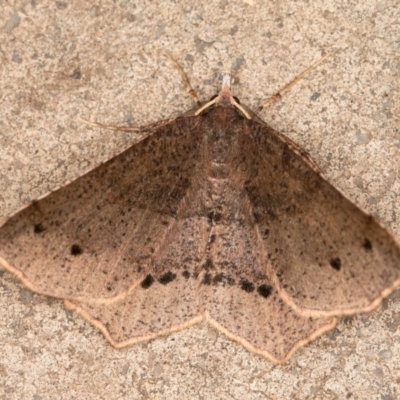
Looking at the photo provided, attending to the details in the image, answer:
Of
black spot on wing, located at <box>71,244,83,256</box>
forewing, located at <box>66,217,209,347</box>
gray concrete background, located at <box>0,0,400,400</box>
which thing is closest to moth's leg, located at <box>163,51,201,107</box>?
gray concrete background, located at <box>0,0,400,400</box>

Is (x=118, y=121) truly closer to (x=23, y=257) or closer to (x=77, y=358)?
(x=23, y=257)

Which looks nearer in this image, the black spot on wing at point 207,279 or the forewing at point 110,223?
the forewing at point 110,223

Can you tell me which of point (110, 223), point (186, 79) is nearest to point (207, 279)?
point (110, 223)

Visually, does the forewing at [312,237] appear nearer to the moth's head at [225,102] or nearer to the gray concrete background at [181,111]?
the moth's head at [225,102]

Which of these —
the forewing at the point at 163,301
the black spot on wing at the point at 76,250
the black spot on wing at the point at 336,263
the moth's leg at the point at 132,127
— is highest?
the moth's leg at the point at 132,127

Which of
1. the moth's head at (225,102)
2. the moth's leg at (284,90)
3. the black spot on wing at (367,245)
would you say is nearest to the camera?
the black spot on wing at (367,245)

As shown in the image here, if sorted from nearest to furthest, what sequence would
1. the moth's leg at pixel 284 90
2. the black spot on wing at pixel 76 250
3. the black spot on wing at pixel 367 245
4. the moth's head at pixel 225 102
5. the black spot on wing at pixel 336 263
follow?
the black spot on wing at pixel 367 245 < the black spot on wing at pixel 336 263 < the black spot on wing at pixel 76 250 < the moth's head at pixel 225 102 < the moth's leg at pixel 284 90

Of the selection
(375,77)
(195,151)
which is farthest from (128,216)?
(375,77)

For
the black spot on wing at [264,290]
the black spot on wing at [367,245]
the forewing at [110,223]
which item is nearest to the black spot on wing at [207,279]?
the forewing at [110,223]
